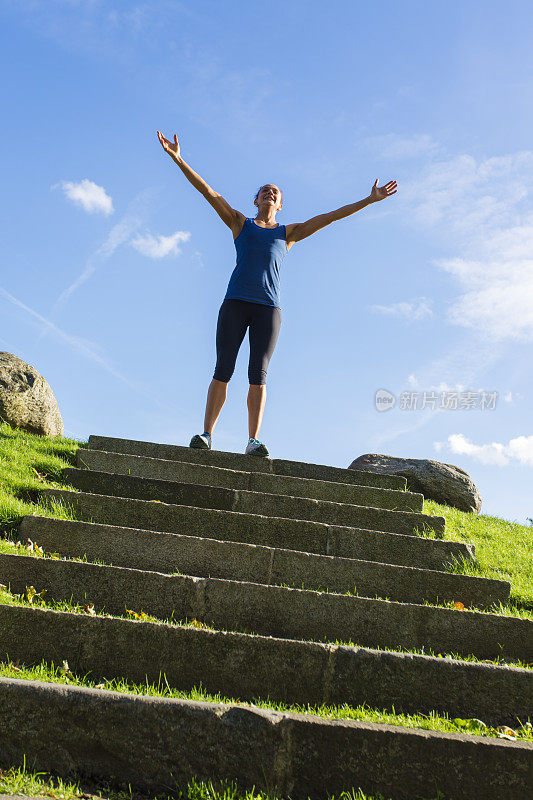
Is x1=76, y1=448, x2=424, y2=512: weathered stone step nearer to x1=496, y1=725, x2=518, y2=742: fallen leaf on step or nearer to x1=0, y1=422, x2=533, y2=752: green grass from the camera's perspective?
x1=0, y1=422, x2=533, y2=752: green grass

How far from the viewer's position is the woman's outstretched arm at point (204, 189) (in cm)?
596

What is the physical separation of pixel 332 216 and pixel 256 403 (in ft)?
6.62

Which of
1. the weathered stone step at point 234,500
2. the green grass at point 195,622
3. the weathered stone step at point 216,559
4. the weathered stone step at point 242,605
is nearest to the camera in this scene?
the green grass at point 195,622

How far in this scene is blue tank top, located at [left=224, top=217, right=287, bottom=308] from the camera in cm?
574

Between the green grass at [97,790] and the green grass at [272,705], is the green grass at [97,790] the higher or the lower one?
the lower one

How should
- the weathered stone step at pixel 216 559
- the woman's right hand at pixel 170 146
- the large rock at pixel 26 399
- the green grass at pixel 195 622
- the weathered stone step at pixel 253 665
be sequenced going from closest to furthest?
the green grass at pixel 195 622 < the weathered stone step at pixel 253 665 < the weathered stone step at pixel 216 559 < the woman's right hand at pixel 170 146 < the large rock at pixel 26 399

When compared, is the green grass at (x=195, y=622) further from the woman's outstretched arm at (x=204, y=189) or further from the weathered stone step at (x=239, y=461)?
the woman's outstretched arm at (x=204, y=189)

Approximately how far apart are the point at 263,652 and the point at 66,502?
2.12 meters

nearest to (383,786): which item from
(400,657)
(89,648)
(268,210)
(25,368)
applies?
(400,657)

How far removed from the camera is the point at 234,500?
15.8ft

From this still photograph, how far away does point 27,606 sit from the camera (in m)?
2.92

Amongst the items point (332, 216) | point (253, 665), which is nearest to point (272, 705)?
point (253, 665)

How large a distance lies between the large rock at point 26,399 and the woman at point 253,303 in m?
1.97

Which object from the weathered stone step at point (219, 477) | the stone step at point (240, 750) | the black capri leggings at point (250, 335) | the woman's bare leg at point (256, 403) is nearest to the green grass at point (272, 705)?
the stone step at point (240, 750)
